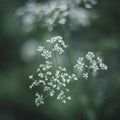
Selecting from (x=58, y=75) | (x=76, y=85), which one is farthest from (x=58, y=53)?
(x=76, y=85)

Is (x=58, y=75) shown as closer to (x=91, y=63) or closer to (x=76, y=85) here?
(x=91, y=63)

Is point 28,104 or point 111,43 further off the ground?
point 111,43

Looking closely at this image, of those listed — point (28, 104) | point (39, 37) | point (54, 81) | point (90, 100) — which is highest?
point (54, 81)

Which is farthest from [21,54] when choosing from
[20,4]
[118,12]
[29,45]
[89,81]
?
[89,81]

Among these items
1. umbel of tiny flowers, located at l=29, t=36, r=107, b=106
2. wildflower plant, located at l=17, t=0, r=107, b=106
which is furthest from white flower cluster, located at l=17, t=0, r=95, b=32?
umbel of tiny flowers, located at l=29, t=36, r=107, b=106

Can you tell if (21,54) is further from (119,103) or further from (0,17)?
(119,103)

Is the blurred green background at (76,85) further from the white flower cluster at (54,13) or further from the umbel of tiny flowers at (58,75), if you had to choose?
the umbel of tiny flowers at (58,75)

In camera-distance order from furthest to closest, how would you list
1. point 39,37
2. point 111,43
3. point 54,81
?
point 39,37, point 111,43, point 54,81

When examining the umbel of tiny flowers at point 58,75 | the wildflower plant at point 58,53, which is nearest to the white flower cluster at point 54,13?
the wildflower plant at point 58,53
